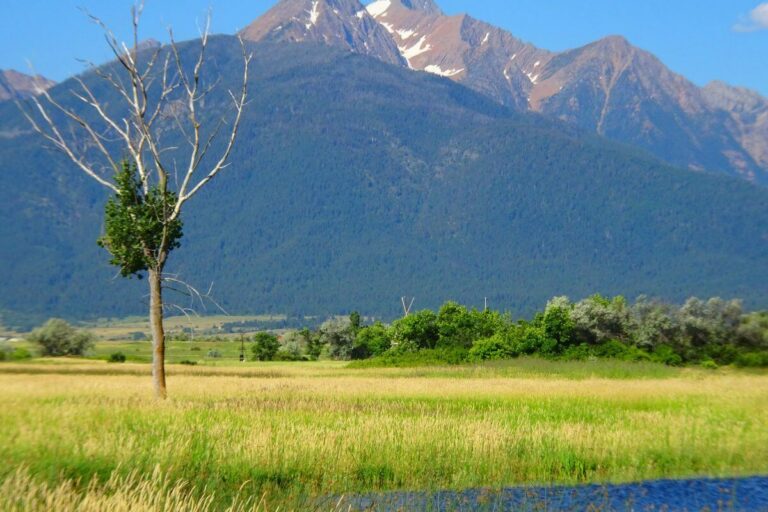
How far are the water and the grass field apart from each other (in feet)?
2.66

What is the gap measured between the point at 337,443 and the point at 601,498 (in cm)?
540

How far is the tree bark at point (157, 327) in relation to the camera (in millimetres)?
31203

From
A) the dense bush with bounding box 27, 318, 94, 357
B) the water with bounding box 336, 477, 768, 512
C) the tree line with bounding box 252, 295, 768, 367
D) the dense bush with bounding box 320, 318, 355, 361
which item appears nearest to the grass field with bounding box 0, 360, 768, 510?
the water with bounding box 336, 477, 768, 512

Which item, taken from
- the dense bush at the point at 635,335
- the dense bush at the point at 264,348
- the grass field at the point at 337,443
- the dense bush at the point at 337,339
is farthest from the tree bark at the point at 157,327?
the dense bush at the point at 264,348

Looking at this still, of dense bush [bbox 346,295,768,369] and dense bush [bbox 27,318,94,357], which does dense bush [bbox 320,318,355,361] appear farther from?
dense bush [bbox 346,295,768,369]

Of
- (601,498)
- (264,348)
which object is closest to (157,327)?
(601,498)

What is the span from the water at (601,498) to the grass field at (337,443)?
2.66ft

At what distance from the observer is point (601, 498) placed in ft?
62.3

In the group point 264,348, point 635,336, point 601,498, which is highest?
point 635,336

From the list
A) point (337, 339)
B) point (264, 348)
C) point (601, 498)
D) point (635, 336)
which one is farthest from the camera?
point (264, 348)

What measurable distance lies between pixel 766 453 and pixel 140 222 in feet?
64.8

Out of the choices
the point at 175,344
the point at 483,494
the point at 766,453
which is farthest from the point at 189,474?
the point at 175,344

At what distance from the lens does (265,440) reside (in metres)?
19.5

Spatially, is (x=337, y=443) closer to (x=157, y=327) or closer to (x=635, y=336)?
(x=157, y=327)
